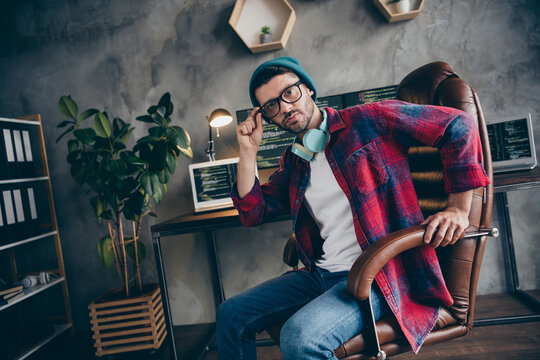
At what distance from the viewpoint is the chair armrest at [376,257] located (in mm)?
884

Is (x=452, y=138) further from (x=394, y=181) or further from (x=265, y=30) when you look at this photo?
(x=265, y=30)

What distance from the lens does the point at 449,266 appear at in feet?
3.38

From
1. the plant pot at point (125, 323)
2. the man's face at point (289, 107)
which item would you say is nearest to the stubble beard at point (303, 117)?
the man's face at point (289, 107)

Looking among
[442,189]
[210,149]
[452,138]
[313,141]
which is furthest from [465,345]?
[210,149]

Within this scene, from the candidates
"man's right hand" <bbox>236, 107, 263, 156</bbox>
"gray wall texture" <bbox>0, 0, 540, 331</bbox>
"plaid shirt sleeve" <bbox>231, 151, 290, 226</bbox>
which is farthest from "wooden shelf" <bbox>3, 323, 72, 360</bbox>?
"man's right hand" <bbox>236, 107, 263, 156</bbox>

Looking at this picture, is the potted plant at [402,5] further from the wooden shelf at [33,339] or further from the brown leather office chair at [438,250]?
the wooden shelf at [33,339]

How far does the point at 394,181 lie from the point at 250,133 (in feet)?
2.01

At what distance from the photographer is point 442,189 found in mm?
1147

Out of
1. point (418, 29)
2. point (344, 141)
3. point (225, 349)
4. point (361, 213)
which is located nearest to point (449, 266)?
point (361, 213)

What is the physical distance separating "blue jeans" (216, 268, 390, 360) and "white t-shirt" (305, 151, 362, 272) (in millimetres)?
50

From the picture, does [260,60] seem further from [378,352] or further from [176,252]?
[378,352]

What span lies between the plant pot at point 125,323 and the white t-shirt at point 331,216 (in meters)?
1.38

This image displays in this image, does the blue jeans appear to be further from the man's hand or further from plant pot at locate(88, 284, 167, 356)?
plant pot at locate(88, 284, 167, 356)

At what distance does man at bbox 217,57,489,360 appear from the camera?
0.96m
